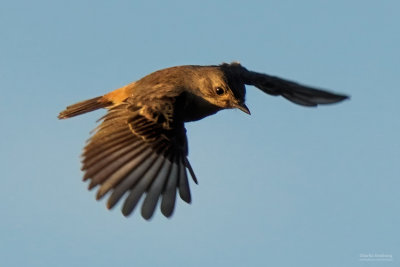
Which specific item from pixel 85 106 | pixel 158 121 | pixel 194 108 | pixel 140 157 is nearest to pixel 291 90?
→ pixel 194 108

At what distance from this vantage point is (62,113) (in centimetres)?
1346

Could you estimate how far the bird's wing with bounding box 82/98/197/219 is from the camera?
33.3 feet

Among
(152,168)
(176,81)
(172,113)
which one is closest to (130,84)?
(176,81)

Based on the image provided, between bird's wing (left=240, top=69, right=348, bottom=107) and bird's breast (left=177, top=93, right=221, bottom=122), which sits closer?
bird's wing (left=240, top=69, right=348, bottom=107)

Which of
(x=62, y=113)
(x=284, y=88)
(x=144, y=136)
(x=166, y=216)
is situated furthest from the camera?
(x=62, y=113)

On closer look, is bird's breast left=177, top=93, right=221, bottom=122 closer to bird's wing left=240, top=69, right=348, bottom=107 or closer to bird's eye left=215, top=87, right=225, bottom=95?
bird's eye left=215, top=87, right=225, bottom=95

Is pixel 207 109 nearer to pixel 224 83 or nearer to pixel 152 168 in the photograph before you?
pixel 224 83

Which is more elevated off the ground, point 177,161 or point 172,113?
point 172,113

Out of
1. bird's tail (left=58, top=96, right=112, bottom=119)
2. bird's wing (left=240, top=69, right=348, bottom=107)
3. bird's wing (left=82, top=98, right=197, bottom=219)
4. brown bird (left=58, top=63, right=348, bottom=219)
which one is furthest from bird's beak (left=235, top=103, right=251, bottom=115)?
bird's tail (left=58, top=96, right=112, bottom=119)

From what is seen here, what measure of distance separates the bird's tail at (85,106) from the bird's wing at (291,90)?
2.18 m

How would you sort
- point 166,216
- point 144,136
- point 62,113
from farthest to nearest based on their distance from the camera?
point 62,113 < point 144,136 < point 166,216

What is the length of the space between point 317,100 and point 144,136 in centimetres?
242

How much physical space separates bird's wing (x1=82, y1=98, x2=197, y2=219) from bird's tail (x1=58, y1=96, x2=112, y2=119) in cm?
138

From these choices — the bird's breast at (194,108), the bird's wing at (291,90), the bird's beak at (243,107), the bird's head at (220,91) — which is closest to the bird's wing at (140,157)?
the bird's breast at (194,108)
